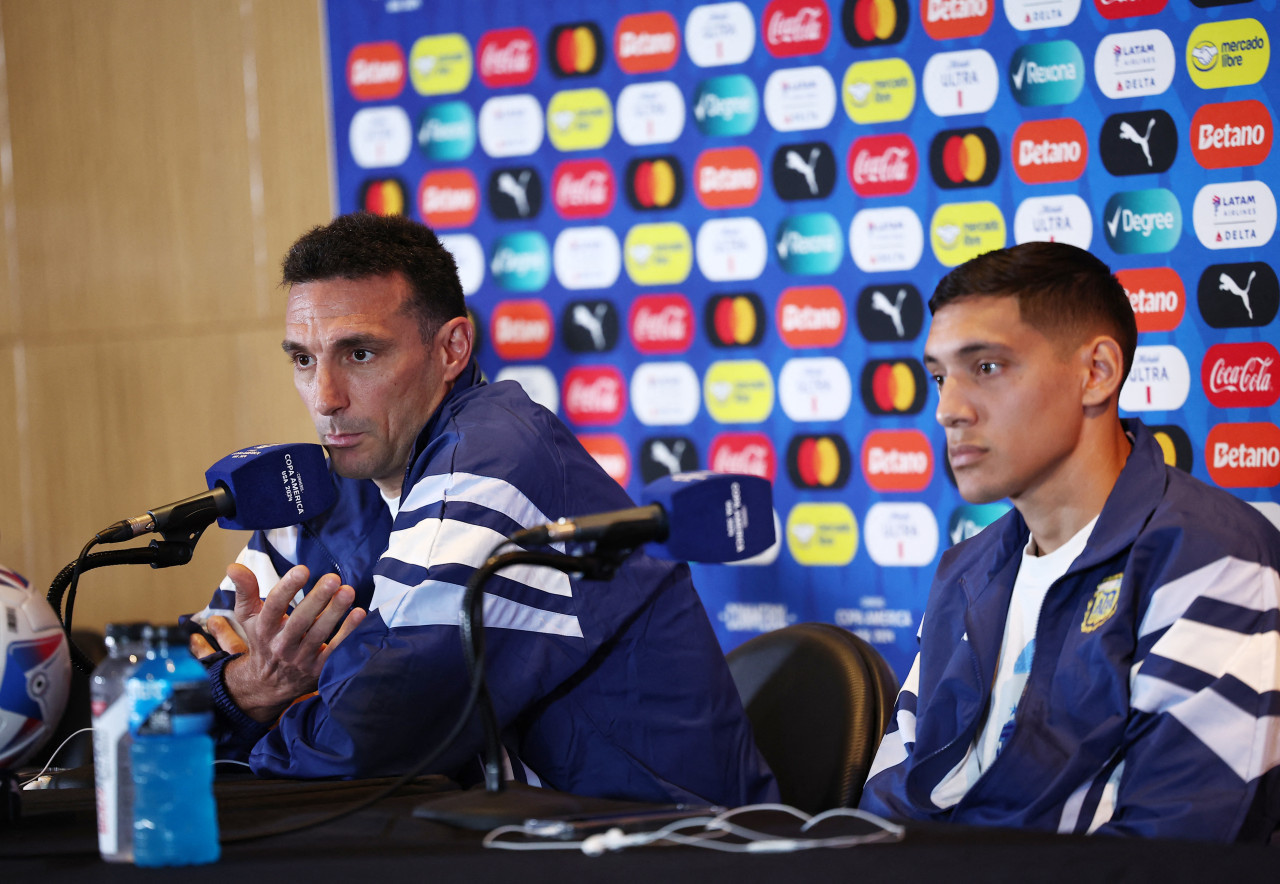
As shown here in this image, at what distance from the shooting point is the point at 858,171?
291 centimetres

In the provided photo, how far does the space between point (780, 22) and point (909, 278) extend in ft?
2.24

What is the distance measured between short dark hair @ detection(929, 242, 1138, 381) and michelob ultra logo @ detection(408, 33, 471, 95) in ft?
6.41

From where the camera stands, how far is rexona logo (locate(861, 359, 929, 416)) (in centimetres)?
287

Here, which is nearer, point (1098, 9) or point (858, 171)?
point (1098, 9)

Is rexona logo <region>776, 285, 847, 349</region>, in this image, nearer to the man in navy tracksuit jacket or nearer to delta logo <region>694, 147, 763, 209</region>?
delta logo <region>694, 147, 763, 209</region>

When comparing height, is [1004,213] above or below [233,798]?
above

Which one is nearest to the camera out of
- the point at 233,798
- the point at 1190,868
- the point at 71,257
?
the point at 1190,868

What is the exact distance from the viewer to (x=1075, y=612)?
4.87 ft

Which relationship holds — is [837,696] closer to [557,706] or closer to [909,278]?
[557,706]

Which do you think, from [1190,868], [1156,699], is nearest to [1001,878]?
[1190,868]

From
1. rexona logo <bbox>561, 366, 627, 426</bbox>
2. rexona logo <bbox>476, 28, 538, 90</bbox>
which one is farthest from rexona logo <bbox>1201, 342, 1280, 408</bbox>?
rexona logo <bbox>476, 28, 538, 90</bbox>

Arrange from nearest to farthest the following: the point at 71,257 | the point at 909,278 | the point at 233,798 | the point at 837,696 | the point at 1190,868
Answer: the point at 1190,868
the point at 233,798
the point at 837,696
the point at 909,278
the point at 71,257

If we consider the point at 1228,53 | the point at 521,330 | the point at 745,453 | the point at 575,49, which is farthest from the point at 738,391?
the point at 1228,53

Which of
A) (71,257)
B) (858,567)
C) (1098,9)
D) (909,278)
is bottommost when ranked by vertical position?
(858,567)
